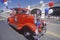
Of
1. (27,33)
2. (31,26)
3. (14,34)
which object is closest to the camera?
(31,26)

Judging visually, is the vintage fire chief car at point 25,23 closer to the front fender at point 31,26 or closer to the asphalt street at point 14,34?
the front fender at point 31,26

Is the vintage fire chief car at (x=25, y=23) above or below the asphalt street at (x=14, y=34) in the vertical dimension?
above

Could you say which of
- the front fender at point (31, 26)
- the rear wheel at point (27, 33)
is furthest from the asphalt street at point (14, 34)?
the front fender at point (31, 26)

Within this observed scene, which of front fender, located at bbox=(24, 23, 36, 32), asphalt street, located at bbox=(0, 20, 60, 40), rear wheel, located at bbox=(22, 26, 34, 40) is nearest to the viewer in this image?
front fender, located at bbox=(24, 23, 36, 32)

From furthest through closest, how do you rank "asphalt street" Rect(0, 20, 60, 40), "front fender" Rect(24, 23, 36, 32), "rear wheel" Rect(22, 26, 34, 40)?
"asphalt street" Rect(0, 20, 60, 40), "rear wheel" Rect(22, 26, 34, 40), "front fender" Rect(24, 23, 36, 32)

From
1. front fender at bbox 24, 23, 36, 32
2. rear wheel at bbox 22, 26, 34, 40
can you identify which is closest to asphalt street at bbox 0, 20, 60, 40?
rear wheel at bbox 22, 26, 34, 40

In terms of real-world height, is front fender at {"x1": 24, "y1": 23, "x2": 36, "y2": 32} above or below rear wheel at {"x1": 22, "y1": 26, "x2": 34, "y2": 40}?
above

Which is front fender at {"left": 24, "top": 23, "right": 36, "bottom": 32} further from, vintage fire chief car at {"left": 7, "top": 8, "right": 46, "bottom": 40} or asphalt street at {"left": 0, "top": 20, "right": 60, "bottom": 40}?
asphalt street at {"left": 0, "top": 20, "right": 60, "bottom": 40}

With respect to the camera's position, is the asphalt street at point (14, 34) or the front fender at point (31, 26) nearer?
the front fender at point (31, 26)

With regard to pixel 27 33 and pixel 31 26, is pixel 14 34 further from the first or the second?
pixel 31 26

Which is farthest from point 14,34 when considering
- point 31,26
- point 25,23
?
point 31,26

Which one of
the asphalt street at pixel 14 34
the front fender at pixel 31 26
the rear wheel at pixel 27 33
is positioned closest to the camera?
the front fender at pixel 31 26

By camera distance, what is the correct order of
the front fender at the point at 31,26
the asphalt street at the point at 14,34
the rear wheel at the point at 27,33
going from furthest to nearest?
the asphalt street at the point at 14,34
the rear wheel at the point at 27,33
the front fender at the point at 31,26

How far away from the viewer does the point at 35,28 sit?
197 centimetres
